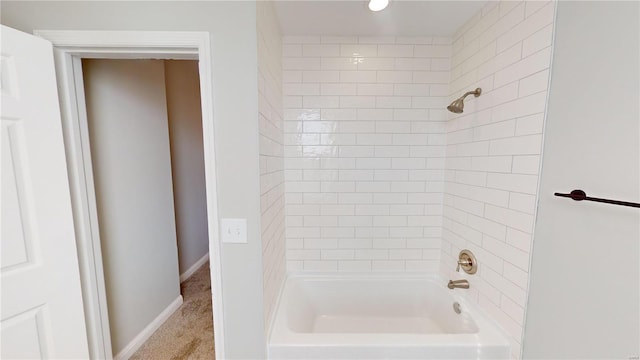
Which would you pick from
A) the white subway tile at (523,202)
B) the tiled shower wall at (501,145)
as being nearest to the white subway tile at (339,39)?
the tiled shower wall at (501,145)

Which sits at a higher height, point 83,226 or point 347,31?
point 347,31

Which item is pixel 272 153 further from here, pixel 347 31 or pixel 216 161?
pixel 347 31

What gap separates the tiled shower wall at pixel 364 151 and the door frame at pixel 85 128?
0.81 meters

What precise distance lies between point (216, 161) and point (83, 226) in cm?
88

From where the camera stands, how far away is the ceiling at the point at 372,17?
146 centimetres

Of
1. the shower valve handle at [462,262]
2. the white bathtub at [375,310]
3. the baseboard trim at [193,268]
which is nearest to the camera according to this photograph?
the white bathtub at [375,310]

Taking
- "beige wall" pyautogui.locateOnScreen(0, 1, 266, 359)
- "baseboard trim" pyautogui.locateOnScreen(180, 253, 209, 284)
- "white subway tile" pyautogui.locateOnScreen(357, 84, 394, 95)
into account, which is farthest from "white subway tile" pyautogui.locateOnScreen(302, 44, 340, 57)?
"baseboard trim" pyautogui.locateOnScreen(180, 253, 209, 284)

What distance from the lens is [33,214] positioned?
1.08 metres

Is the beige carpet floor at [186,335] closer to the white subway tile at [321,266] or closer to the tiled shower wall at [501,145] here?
the white subway tile at [321,266]

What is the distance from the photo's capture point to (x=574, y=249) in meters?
0.99

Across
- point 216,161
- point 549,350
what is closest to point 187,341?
point 216,161

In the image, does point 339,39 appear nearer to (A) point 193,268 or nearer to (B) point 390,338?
(B) point 390,338

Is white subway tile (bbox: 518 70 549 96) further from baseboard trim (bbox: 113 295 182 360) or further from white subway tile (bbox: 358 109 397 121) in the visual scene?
baseboard trim (bbox: 113 295 182 360)

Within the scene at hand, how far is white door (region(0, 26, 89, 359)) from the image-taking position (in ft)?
3.32
